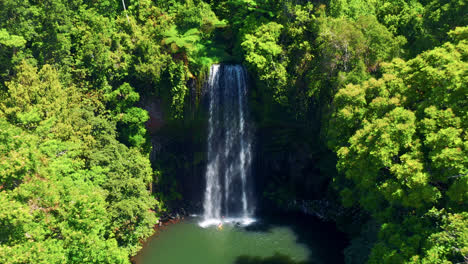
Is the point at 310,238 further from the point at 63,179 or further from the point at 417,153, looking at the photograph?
the point at 63,179

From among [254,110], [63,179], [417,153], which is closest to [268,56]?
[254,110]

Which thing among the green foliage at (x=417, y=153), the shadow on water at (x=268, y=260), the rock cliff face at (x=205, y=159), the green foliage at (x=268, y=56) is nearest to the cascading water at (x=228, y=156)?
the rock cliff face at (x=205, y=159)

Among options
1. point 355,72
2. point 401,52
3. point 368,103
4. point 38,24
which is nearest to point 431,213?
point 368,103

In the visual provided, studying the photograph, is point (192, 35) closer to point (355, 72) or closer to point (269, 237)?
point (355, 72)

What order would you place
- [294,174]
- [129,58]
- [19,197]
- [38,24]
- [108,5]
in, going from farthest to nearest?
1. [294,174]
2. [108,5]
3. [129,58]
4. [38,24]
5. [19,197]

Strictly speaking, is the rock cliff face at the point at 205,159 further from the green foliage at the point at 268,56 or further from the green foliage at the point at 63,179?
the green foliage at the point at 63,179

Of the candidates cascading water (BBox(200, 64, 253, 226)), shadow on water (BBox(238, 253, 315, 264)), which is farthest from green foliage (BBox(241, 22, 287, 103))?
shadow on water (BBox(238, 253, 315, 264))
